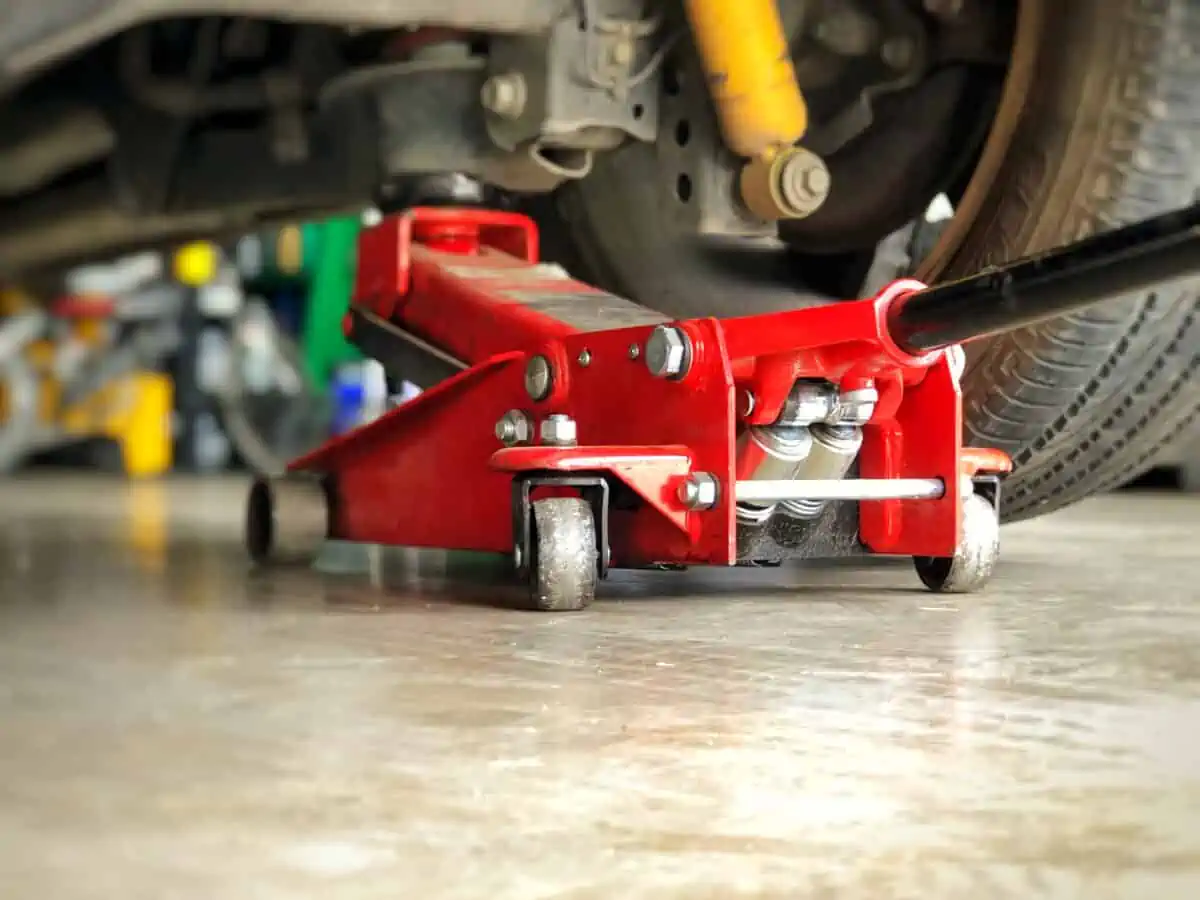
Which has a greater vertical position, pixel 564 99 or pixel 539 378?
pixel 564 99

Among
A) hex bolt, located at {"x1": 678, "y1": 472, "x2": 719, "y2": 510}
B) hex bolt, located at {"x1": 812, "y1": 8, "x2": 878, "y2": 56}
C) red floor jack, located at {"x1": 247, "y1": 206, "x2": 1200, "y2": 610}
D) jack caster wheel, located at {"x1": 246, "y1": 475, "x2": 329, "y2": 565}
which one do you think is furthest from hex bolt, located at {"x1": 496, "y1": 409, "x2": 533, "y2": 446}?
hex bolt, located at {"x1": 812, "y1": 8, "x2": 878, "y2": 56}

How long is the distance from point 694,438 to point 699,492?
0.20 feet

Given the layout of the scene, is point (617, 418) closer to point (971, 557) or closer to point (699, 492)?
point (699, 492)

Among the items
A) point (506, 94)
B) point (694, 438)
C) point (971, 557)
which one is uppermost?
point (506, 94)

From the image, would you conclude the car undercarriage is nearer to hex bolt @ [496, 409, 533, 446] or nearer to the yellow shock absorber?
the yellow shock absorber

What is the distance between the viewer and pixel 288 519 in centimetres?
165

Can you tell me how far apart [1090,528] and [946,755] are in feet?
5.75

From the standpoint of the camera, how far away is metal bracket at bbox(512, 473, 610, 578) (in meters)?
1.26

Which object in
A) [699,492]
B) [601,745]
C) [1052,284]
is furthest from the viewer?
[699,492]

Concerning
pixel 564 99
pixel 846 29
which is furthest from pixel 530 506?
pixel 846 29

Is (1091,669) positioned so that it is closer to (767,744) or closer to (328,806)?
(767,744)

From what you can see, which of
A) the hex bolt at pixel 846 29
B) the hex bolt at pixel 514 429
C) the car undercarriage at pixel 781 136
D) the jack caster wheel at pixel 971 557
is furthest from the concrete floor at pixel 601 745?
the hex bolt at pixel 846 29

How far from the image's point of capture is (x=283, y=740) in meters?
0.77

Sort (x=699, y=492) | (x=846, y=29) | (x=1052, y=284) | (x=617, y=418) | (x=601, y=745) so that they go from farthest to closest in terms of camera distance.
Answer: (x=846, y=29), (x=617, y=418), (x=699, y=492), (x=1052, y=284), (x=601, y=745)
